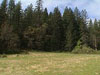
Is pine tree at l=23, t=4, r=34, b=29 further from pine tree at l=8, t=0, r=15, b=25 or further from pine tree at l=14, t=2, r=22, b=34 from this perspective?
pine tree at l=8, t=0, r=15, b=25

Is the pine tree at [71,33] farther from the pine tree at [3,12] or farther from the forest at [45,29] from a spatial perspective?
the pine tree at [3,12]

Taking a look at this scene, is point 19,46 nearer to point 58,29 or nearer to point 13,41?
point 13,41

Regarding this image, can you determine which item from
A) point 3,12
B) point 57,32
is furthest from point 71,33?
point 3,12

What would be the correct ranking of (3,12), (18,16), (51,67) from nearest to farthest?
(51,67) < (3,12) < (18,16)

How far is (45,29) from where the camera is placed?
61.8 metres

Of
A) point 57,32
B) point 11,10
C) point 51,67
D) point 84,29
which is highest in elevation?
point 11,10

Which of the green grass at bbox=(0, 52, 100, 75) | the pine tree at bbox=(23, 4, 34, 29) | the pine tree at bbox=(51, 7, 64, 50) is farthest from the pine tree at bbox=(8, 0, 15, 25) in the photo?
the green grass at bbox=(0, 52, 100, 75)

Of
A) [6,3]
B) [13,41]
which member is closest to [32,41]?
[13,41]

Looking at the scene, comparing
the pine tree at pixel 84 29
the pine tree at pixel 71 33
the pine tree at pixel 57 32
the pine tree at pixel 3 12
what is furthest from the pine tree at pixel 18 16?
the pine tree at pixel 84 29

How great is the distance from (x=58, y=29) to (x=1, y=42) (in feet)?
82.5

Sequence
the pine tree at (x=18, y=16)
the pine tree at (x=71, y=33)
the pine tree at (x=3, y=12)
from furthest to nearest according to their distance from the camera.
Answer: the pine tree at (x=71, y=33), the pine tree at (x=18, y=16), the pine tree at (x=3, y=12)

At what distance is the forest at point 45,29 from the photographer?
58.2 meters

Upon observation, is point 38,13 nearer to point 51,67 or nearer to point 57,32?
point 57,32

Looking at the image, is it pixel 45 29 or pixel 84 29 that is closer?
pixel 45 29
